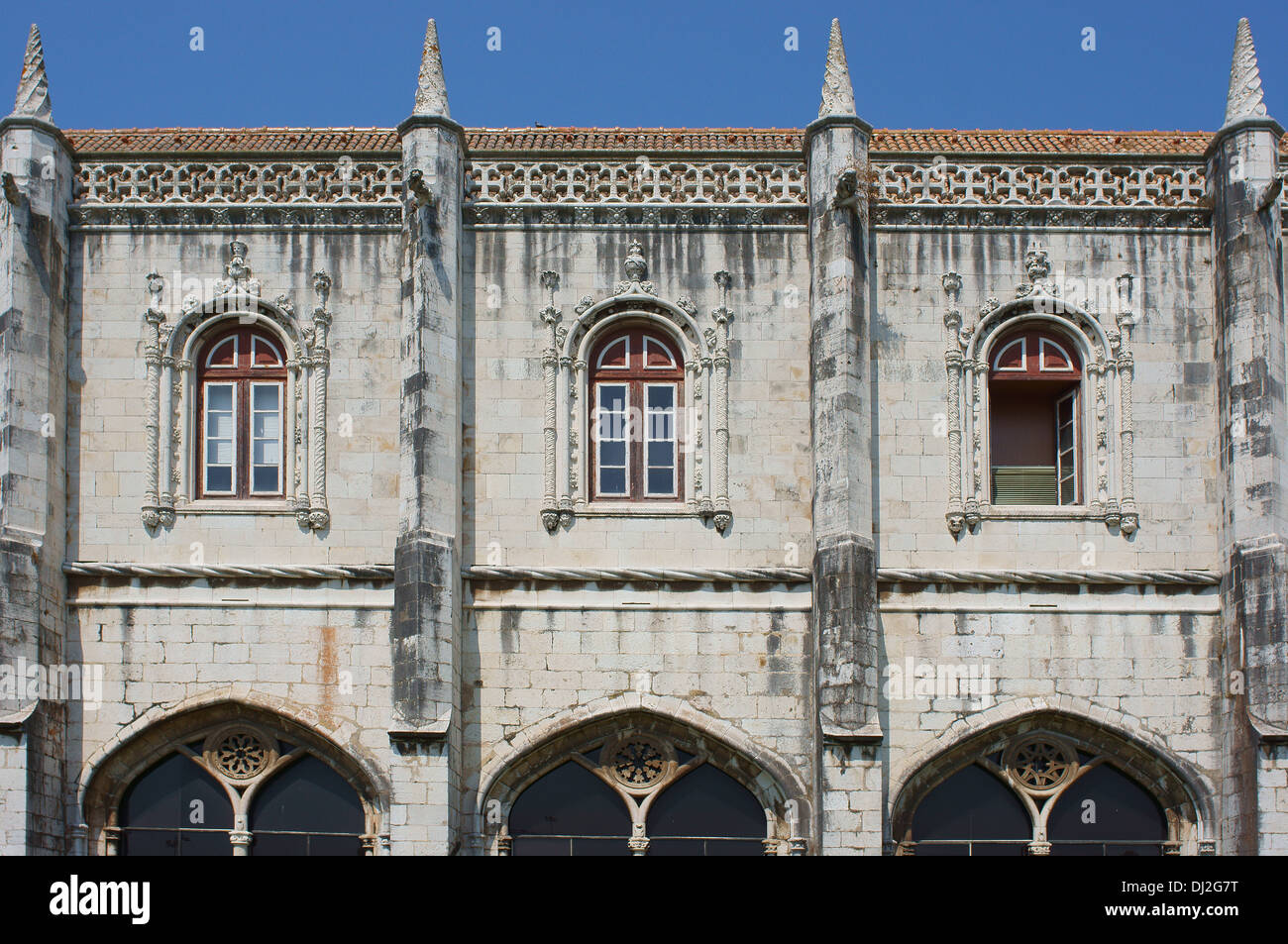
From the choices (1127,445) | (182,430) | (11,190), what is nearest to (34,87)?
(11,190)

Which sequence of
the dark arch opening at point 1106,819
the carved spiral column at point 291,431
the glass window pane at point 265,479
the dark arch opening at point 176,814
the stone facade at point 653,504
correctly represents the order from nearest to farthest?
the stone facade at point 653,504 < the dark arch opening at point 176,814 < the dark arch opening at point 1106,819 < the carved spiral column at point 291,431 < the glass window pane at point 265,479

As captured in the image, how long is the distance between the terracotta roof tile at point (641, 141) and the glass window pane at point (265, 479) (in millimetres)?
3861

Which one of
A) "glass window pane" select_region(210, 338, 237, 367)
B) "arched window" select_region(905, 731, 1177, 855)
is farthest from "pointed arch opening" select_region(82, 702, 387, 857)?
"arched window" select_region(905, 731, 1177, 855)

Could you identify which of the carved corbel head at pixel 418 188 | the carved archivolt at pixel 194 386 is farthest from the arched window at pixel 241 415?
the carved corbel head at pixel 418 188

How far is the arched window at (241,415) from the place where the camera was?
22.5 metres

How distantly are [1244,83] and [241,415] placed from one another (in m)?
12.6

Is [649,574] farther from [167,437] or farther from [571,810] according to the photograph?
[167,437]

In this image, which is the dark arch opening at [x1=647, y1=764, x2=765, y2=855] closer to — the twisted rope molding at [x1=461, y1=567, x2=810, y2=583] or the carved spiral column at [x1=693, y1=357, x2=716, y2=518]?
the twisted rope molding at [x1=461, y1=567, x2=810, y2=583]

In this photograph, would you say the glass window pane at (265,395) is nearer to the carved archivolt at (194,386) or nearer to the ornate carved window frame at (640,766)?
the carved archivolt at (194,386)

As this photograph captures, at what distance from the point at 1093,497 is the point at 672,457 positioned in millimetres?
4986

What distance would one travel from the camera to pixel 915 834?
21562 millimetres

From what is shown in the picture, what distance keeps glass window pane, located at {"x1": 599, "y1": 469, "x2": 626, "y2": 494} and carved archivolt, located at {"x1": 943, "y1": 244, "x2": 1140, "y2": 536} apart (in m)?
3.85

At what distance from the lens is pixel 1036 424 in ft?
76.1

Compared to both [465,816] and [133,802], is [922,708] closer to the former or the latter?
[465,816]
